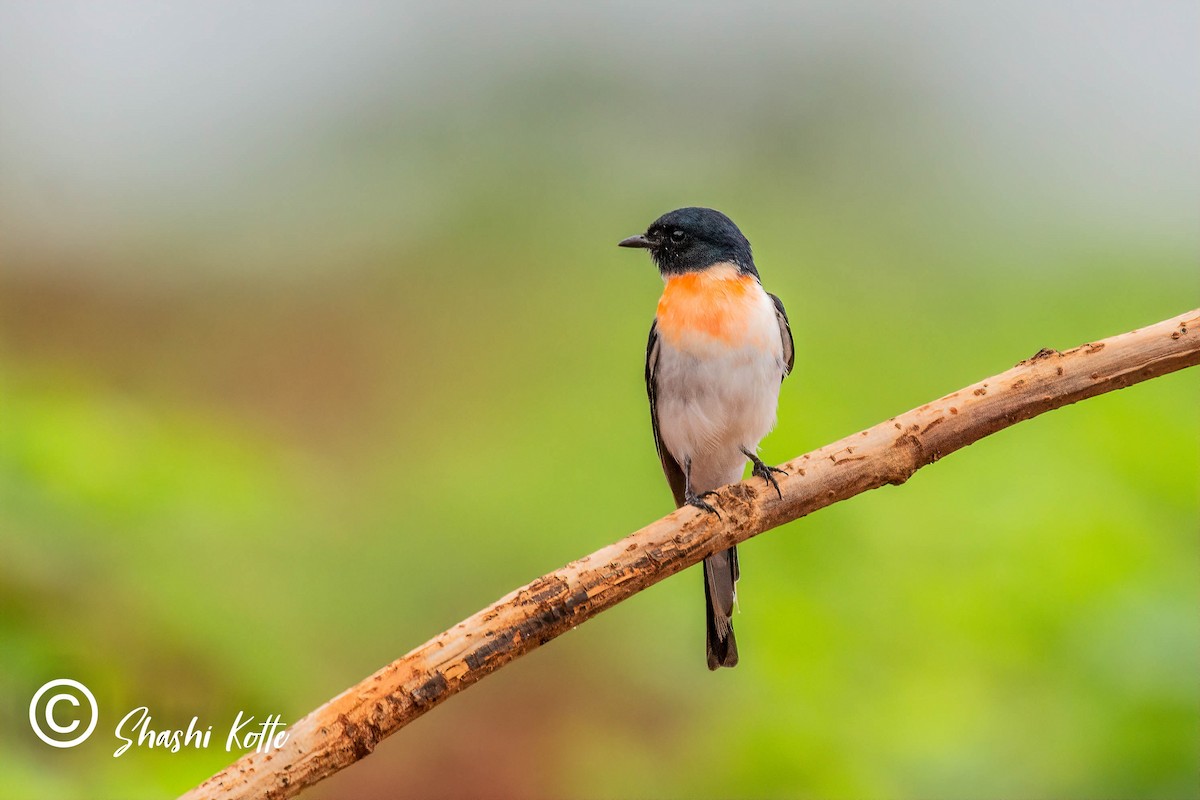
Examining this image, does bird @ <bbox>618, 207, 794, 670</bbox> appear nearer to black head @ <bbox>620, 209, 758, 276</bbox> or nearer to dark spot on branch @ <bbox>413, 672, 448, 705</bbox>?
black head @ <bbox>620, 209, 758, 276</bbox>

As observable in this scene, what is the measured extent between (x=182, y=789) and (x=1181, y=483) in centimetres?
366

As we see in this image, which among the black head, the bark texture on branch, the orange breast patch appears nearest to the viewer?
the bark texture on branch

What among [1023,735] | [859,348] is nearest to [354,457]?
[859,348]

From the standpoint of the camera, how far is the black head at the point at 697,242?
2875mm

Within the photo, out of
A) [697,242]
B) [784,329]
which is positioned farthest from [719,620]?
[697,242]

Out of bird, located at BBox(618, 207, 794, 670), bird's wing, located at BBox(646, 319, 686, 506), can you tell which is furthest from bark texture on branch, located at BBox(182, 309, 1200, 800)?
bird's wing, located at BBox(646, 319, 686, 506)

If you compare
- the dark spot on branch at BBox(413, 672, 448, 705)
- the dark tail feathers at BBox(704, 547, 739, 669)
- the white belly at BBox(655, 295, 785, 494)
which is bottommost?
the dark spot on branch at BBox(413, 672, 448, 705)

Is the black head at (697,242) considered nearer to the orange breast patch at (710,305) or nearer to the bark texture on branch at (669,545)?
the orange breast patch at (710,305)

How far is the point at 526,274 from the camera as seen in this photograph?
249 inches

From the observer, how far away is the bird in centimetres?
276

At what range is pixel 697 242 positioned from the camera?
2889 mm

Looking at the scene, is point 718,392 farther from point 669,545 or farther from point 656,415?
point 669,545

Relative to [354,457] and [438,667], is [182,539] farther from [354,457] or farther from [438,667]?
[438,667]

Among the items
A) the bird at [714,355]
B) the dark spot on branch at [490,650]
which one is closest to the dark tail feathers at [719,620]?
the bird at [714,355]
